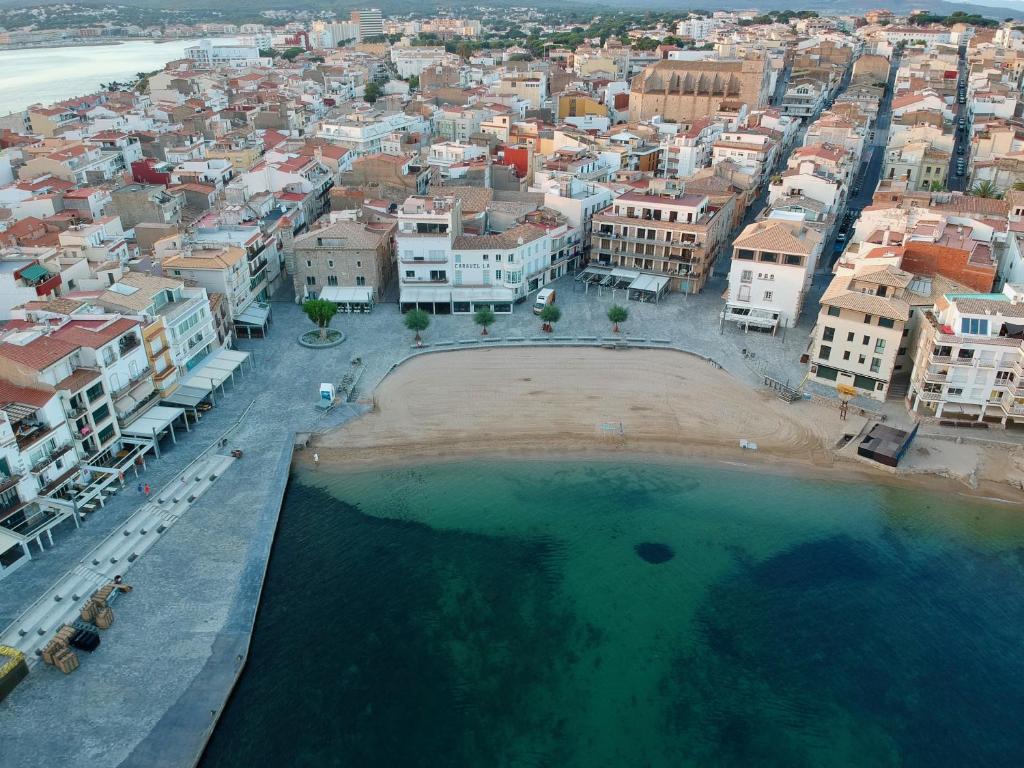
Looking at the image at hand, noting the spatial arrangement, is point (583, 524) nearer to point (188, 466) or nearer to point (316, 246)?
point (188, 466)

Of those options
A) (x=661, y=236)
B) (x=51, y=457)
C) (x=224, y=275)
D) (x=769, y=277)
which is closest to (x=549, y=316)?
(x=661, y=236)

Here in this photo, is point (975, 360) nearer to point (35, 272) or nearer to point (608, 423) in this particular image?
point (608, 423)

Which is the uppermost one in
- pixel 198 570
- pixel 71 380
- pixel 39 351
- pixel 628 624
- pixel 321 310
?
pixel 39 351

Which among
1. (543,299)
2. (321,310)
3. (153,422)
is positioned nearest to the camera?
(153,422)

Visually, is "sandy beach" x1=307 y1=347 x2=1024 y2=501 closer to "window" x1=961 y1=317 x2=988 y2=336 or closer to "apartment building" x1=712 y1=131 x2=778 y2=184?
"window" x1=961 y1=317 x2=988 y2=336

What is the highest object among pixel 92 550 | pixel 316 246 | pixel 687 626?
pixel 316 246

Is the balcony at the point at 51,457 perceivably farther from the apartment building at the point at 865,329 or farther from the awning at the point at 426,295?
the apartment building at the point at 865,329

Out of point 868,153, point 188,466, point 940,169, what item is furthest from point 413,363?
point 868,153
